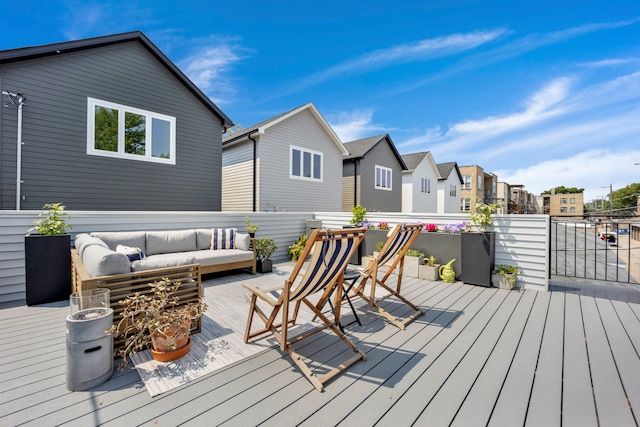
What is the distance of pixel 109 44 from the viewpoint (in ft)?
21.9

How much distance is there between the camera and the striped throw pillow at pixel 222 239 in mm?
5797

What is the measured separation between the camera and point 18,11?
6.74 metres

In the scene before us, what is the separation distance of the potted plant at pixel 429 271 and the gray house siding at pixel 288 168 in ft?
20.2

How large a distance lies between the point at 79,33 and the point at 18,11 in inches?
47.5

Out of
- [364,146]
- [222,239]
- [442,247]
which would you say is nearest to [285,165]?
[222,239]

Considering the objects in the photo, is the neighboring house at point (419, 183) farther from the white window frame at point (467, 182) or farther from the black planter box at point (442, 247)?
the black planter box at point (442, 247)

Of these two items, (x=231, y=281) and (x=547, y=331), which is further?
(x=231, y=281)

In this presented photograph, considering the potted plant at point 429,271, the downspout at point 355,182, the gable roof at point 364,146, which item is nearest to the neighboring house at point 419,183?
the gable roof at point 364,146

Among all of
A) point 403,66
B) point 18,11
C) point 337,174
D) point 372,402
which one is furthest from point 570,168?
point 18,11

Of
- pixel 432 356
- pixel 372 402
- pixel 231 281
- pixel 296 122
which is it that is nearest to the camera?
pixel 372 402

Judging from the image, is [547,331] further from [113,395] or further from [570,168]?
[570,168]

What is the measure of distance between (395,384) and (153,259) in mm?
3490

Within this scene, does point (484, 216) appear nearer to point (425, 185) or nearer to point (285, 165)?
point (285, 165)

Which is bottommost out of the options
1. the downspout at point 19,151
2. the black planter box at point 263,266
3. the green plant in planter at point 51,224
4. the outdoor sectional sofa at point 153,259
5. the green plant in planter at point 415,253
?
the black planter box at point 263,266
